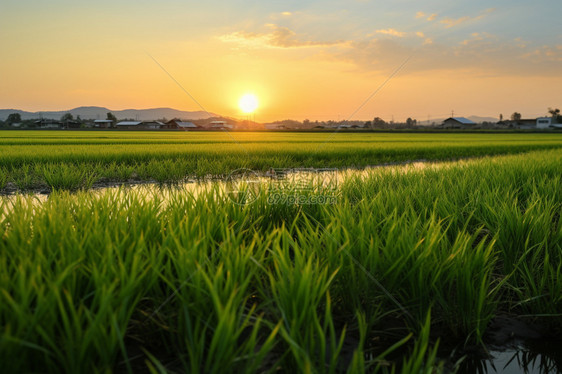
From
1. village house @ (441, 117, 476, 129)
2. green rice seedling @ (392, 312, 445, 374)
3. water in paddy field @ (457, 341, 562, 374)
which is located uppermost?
village house @ (441, 117, 476, 129)

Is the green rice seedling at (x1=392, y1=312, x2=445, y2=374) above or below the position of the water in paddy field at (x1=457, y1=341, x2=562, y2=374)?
above

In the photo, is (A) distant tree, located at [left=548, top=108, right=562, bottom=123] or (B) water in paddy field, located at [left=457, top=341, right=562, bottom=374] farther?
(A) distant tree, located at [left=548, top=108, right=562, bottom=123]

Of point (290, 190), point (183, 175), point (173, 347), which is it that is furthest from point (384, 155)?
point (173, 347)

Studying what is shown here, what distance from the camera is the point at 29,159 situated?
8602 mm

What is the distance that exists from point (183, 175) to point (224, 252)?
6478 mm

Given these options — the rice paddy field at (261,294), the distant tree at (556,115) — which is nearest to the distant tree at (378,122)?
the distant tree at (556,115)

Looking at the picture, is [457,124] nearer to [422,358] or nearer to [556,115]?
[556,115]

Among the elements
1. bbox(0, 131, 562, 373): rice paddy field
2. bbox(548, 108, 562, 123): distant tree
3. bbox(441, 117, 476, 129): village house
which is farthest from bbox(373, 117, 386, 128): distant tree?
bbox(0, 131, 562, 373): rice paddy field

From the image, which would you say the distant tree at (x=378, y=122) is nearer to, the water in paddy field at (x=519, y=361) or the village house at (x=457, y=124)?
the village house at (x=457, y=124)

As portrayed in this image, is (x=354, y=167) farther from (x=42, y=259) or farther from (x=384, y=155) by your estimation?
(x=42, y=259)

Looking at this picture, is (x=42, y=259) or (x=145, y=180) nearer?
(x=42, y=259)

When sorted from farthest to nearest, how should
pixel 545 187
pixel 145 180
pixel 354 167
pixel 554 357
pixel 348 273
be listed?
pixel 354 167 < pixel 145 180 < pixel 545 187 < pixel 348 273 < pixel 554 357

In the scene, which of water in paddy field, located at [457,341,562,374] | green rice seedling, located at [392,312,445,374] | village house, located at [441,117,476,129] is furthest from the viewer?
village house, located at [441,117,476,129]

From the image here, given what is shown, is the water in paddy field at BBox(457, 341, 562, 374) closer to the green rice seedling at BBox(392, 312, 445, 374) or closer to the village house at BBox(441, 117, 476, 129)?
the green rice seedling at BBox(392, 312, 445, 374)
